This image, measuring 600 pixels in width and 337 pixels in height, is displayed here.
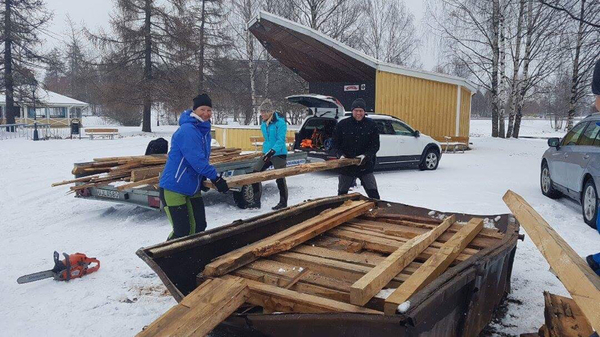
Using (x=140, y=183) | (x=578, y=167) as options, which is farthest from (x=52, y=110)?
(x=578, y=167)

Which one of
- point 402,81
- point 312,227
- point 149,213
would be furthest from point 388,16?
point 312,227

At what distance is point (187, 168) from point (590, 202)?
19.2 feet

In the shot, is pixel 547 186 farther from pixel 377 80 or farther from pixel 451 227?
pixel 377 80

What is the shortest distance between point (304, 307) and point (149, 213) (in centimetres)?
569

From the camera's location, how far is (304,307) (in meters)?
2.85

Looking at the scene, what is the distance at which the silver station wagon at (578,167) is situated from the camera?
7.02 meters

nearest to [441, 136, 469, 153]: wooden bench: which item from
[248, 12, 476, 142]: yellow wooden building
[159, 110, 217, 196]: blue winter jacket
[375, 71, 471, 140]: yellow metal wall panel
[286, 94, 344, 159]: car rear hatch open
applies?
[248, 12, 476, 142]: yellow wooden building

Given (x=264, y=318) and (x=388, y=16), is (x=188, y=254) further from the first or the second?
(x=388, y=16)

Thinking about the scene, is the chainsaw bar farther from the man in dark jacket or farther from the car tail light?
the man in dark jacket

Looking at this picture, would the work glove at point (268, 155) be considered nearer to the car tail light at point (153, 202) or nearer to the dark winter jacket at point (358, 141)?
the dark winter jacket at point (358, 141)

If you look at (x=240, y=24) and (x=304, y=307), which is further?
(x=240, y=24)

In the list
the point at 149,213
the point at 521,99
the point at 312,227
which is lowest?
the point at 149,213

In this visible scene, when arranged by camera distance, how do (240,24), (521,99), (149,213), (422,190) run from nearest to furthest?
(149,213), (422,190), (521,99), (240,24)

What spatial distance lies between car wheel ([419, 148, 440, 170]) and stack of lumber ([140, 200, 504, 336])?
8.29 m
